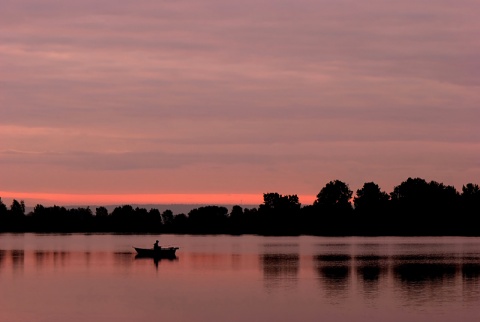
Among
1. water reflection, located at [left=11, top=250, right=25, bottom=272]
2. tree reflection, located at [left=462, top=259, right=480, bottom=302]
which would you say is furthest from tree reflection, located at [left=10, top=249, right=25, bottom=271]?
tree reflection, located at [left=462, top=259, right=480, bottom=302]

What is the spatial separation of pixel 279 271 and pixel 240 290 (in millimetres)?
18576

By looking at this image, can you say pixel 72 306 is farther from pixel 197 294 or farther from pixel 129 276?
pixel 129 276

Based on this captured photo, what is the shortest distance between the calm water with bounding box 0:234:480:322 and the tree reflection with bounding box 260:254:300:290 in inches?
3.5

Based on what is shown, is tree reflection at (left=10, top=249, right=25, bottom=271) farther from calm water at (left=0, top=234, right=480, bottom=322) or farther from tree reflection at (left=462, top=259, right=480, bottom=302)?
tree reflection at (left=462, top=259, right=480, bottom=302)

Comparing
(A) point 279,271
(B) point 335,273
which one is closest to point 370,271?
(B) point 335,273

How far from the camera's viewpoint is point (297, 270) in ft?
274

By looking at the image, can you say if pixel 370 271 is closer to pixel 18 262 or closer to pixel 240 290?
pixel 240 290

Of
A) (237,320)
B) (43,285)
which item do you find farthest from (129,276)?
(237,320)

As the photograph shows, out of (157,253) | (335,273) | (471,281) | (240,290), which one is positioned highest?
(157,253)

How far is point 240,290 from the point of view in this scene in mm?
64625

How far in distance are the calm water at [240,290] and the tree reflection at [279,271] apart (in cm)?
9

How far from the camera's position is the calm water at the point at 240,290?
50.4 metres

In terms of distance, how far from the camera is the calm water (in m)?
50.4

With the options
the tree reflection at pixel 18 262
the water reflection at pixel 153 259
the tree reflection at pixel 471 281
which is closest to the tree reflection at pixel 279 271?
the water reflection at pixel 153 259
